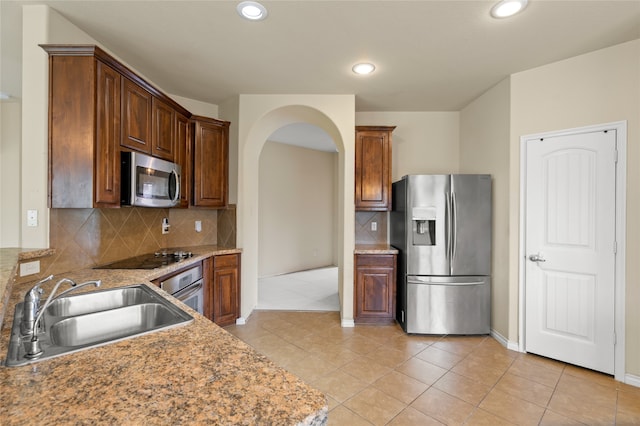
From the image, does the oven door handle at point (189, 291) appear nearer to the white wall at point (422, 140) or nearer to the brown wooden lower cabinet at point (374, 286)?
the brown wooden lower cabinet at point (374, 286)

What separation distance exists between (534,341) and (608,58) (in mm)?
2559

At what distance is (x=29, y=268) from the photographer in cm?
184

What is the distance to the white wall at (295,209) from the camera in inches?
236

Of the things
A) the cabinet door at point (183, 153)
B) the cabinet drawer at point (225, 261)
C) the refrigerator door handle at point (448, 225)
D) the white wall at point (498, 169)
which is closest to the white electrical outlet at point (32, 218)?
the cabinet door at point (183, 153)

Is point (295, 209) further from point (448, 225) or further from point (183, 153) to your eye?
point (448, 225)

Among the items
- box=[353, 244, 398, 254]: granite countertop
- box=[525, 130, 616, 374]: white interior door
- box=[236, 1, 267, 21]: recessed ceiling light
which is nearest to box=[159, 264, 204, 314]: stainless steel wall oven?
box=[353, 244, 398, 254]: granite countertop

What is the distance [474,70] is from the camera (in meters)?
2.81

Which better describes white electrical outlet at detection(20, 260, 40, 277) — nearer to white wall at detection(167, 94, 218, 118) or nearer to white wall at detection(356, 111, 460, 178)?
white wall at detection(167, 94, 218, 118)

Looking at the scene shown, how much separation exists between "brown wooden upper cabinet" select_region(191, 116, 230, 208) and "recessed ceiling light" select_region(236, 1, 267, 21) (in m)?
1.55

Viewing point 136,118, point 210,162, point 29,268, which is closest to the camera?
point 29,268

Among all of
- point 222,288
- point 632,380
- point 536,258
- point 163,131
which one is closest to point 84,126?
point 163,131

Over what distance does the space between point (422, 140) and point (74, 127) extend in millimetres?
3758

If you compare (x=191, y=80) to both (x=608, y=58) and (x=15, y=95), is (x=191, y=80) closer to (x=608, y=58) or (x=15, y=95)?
(x=15, y=95)

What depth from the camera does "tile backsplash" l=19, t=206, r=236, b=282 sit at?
6.88 feet
